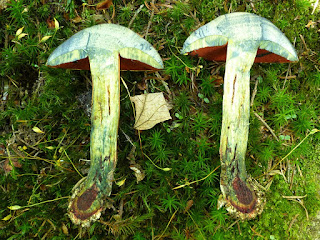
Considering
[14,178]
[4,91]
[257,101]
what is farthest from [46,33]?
[257,101]

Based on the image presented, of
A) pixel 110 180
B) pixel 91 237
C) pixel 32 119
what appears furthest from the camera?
pixel 32 119

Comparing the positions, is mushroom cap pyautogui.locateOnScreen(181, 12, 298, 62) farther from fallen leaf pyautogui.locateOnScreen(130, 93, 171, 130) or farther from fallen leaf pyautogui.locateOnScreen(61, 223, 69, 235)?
fallen leaf pyautogui.locateOnScreen(61, 223, 69, 235)

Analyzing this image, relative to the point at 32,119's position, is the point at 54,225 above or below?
below

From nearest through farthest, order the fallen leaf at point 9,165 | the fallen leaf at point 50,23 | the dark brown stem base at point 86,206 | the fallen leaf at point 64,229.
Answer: the dark brown stem base at point 86,206 → the fallen leaf at point 64,229 → the fallen leaf at point 9,165 → the fallen leaf at point 50,23

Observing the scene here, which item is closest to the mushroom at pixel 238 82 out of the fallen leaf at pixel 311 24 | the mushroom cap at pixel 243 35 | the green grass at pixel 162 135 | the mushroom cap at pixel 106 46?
the mushroom cap at pixel 243 35

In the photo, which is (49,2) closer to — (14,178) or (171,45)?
(171,45)

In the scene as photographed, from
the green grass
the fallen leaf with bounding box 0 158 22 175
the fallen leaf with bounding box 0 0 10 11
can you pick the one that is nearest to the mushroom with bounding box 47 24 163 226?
the green grass

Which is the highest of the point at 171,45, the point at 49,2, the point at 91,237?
the point at 49,2

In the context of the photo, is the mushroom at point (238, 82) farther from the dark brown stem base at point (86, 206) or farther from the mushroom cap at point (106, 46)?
the dark brown stem base at point (86, 206)
